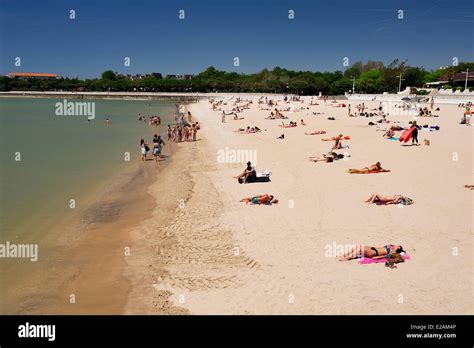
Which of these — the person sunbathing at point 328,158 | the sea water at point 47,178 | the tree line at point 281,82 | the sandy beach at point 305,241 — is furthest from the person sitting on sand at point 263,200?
the tree line at point 281,82

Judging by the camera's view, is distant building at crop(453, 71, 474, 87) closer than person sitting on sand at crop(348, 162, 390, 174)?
No

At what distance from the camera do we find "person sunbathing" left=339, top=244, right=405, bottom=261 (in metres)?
7.88

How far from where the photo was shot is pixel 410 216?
10.1 meters

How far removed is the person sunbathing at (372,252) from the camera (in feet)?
25.9

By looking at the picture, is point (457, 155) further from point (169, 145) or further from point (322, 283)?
point (169, 145)

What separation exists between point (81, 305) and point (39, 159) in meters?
17.0

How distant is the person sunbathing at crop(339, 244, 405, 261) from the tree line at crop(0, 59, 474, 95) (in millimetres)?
64510

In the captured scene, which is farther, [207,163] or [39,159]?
[39,159]

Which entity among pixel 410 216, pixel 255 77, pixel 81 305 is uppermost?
pixel 255 77

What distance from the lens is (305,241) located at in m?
8.97
